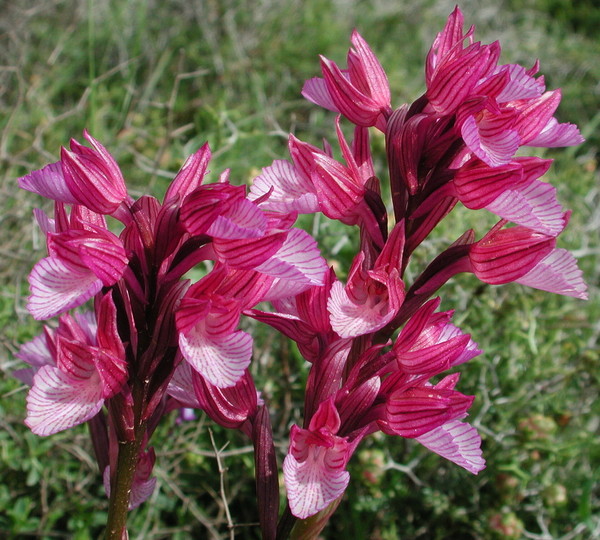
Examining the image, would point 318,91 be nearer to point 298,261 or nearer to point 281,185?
point 281,185

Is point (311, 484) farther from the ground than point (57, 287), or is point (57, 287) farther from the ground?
point (57, 287)

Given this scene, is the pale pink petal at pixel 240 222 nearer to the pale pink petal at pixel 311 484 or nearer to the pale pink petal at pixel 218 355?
the pale pink petal at pixel 218 355

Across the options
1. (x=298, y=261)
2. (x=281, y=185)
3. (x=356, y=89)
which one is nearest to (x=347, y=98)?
(x=356, y=89)

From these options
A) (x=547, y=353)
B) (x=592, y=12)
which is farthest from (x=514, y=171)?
(x=592, y=12)

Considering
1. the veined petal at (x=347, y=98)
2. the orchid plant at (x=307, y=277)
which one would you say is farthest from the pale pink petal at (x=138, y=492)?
the veined petal at (x=347, y=98)

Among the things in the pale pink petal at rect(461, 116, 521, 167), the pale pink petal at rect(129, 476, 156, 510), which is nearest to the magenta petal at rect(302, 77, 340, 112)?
the pale pink petal at rect(461, 116, 521, 167)

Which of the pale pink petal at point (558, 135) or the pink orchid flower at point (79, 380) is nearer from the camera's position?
the pink orchid flower at point (79, 380)
